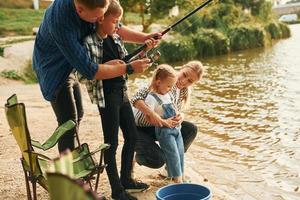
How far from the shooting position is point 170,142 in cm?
382

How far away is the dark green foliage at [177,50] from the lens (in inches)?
647

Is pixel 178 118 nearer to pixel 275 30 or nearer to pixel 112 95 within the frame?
pixel 112 95

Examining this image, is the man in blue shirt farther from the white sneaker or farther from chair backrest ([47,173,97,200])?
chair backrest ([47,173,97,200])

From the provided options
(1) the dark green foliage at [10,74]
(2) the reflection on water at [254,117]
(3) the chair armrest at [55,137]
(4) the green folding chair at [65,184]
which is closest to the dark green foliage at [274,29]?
(2) the reflection on water at [254,117]

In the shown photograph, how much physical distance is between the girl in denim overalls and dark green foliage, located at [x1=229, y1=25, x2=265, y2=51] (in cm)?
1644

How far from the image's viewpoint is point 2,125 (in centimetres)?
643

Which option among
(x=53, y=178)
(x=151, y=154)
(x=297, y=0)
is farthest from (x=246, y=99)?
(x=297, y=0)

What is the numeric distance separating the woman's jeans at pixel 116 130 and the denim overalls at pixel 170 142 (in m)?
0.28

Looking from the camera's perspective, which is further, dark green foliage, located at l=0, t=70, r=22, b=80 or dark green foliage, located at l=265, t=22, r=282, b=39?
dark green foliage, located at l=265, t=22, r=282, b=39

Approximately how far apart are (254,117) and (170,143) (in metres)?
4.40

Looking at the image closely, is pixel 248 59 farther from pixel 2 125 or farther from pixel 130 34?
pixel 130 34

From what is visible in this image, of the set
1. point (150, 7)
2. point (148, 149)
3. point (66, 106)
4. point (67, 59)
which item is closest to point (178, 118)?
point (148, 149)

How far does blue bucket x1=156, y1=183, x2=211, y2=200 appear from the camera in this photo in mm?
3119

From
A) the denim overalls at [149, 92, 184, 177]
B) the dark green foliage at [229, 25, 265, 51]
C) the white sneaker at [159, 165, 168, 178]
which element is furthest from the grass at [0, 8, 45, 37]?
the denim overalls at [149, 92, 184, 177]
